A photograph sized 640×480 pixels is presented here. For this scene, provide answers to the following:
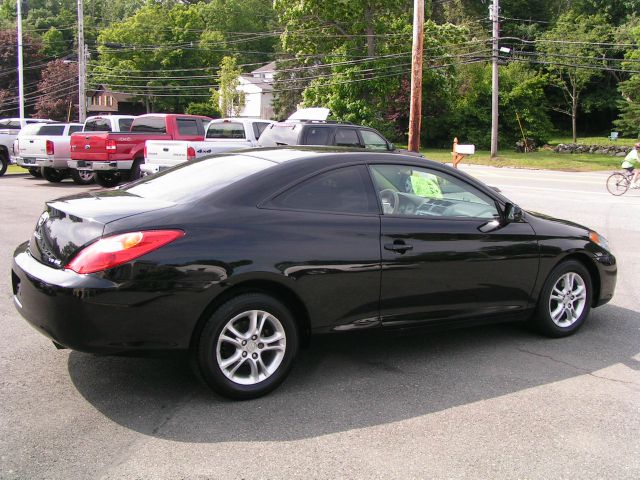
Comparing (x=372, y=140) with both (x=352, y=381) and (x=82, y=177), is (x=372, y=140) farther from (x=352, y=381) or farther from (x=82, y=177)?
(x=352, y=381)

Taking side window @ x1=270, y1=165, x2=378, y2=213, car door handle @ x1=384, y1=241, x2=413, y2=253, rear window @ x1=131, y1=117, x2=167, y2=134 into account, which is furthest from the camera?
rear window @ x1=131, y1=117, x2=167, y2=134

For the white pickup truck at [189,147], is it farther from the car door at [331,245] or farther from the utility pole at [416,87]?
the car door at [331,245]

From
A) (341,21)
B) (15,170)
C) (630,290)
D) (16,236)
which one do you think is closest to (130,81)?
(341,21)

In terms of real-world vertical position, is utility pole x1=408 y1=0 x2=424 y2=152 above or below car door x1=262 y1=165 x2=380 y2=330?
above

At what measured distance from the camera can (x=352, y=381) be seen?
4.39m

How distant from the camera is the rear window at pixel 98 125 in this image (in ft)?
61.9

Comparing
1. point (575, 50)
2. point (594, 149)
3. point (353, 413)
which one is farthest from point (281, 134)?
point (575, 50)

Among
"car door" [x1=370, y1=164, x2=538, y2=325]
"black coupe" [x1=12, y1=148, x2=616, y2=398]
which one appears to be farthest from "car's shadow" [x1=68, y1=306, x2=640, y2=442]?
"car door" [x1=370, y1=164, x2=538, y2=325]

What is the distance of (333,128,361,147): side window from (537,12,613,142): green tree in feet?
117

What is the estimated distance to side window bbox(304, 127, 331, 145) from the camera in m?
14.2

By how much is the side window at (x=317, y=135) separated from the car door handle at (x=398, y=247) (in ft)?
32.7

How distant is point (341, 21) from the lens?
39.4 metres

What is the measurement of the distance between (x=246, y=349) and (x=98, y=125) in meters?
17.0

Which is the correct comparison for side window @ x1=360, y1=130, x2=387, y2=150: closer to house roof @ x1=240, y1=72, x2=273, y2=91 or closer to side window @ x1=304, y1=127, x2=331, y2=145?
side window @ x1=304, y1=127, x2=331, y2=145
